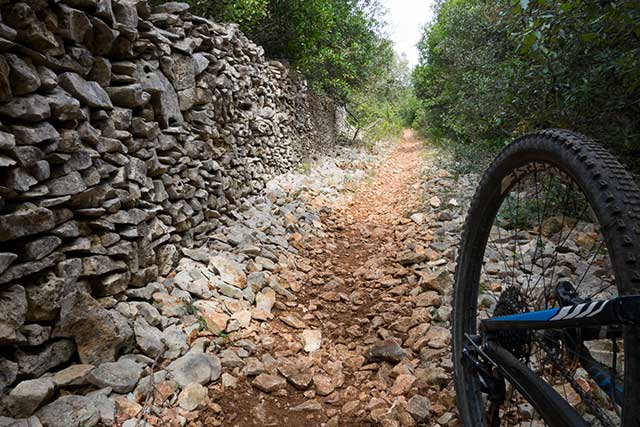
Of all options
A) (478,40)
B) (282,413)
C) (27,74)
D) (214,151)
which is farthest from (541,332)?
(478,40)

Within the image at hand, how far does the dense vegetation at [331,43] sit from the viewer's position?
7.11 meters

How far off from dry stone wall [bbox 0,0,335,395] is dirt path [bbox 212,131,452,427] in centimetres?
103

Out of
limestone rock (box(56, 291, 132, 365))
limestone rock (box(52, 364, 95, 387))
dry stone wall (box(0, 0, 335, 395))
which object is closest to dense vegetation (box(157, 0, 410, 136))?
dry stone wall (box(0, 0, 335, 395))

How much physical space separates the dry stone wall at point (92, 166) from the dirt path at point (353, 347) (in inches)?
40.5

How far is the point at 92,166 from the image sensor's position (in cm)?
267

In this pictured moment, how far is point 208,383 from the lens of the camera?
→ 2.47 metres

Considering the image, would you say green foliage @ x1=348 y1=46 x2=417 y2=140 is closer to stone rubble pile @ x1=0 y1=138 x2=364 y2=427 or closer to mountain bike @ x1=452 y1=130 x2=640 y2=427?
stone rubble pile @ x1=0 y1=138 x2=364 y2=427

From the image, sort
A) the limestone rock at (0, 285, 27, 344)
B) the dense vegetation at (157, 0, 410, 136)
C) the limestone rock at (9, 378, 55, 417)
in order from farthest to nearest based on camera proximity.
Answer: the dense vegetation at (157, 0, 410, 136), the limestone rock at (0, 285, 27, 344), the limestone rock at (9, 378, 55, 417)

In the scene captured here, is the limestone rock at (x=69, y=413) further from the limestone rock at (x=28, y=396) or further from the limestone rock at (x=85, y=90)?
the limestone rock at (x=85, y=90)

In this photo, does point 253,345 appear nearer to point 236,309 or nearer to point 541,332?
point 236,309

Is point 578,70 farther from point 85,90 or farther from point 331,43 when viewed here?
point 331,43

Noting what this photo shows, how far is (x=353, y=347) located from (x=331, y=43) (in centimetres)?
948

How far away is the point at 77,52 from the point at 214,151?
2.21 m

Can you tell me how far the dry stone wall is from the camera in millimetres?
2131
